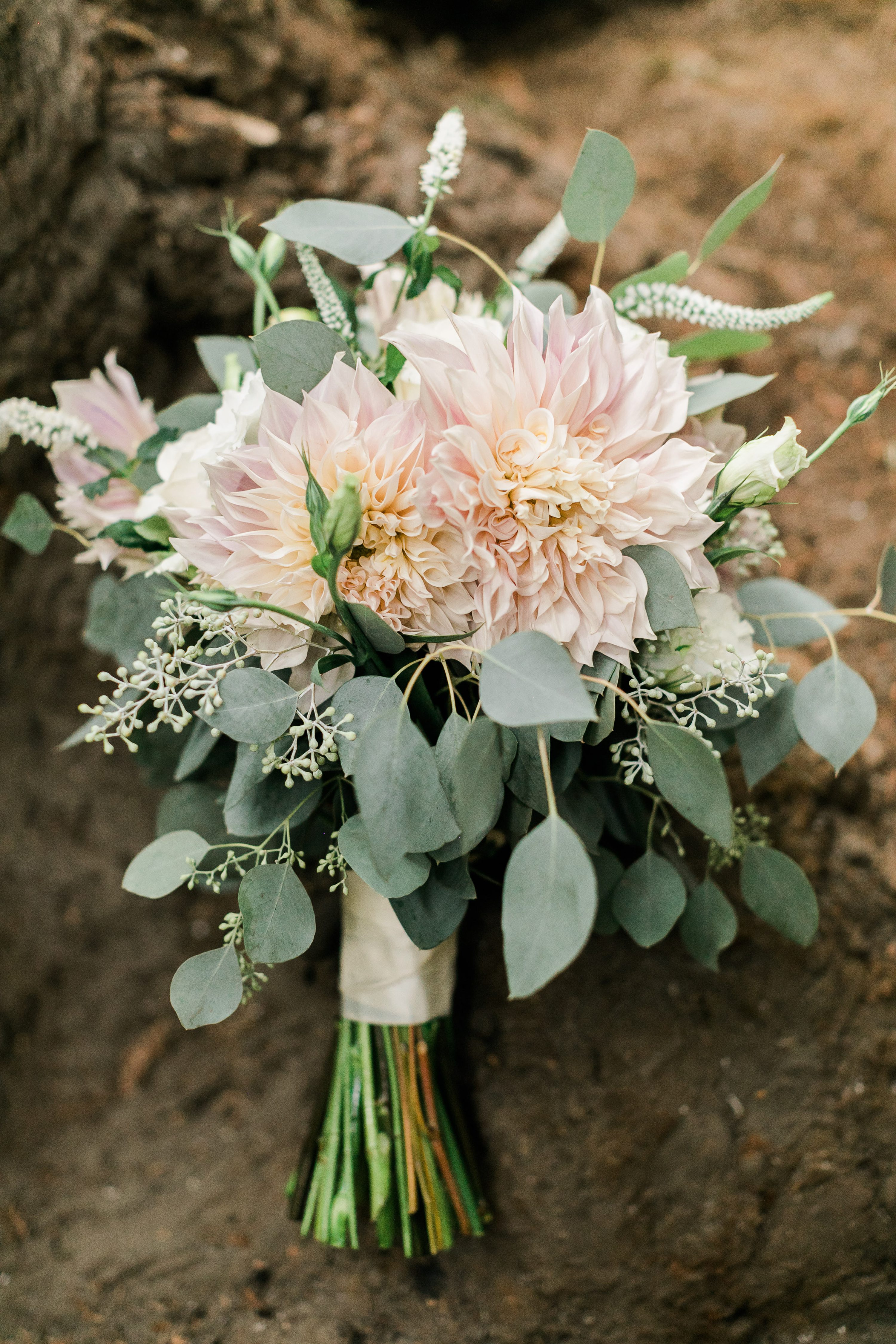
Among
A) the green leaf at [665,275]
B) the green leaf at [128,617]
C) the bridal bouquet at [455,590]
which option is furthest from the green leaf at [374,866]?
the green leaf at [665,275]

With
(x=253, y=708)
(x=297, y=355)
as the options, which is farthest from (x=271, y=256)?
(x=253, y=708)

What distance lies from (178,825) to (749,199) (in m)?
0.86

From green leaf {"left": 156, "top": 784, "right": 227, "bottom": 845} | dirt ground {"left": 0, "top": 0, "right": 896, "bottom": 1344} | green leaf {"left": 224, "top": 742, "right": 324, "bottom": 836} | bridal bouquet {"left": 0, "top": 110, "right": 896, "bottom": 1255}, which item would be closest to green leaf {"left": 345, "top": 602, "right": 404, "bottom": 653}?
bridal bouquet {"left": 0, "top": 110, "right": 896, "bottom": 1255}

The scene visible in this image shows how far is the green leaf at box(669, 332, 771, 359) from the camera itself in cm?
82

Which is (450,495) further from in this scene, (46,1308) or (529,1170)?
(46,1308)

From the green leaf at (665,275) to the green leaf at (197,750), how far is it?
59cm

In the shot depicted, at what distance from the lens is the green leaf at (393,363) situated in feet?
2.12

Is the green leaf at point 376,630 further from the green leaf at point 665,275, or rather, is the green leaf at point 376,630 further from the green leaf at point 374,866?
the green leaf at point 665,275

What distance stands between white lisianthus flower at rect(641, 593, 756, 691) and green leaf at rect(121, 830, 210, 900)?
0.43m

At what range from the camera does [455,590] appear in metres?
0.64

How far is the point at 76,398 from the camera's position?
32.8 inches

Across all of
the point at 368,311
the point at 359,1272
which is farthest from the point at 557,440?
the point at 359,1272

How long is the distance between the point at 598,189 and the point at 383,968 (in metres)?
0.82

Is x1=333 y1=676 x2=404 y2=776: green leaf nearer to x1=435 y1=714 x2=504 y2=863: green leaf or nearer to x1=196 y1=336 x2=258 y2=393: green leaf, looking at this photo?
x1=435 y1=714 x2=504 y2=863: green leaf
